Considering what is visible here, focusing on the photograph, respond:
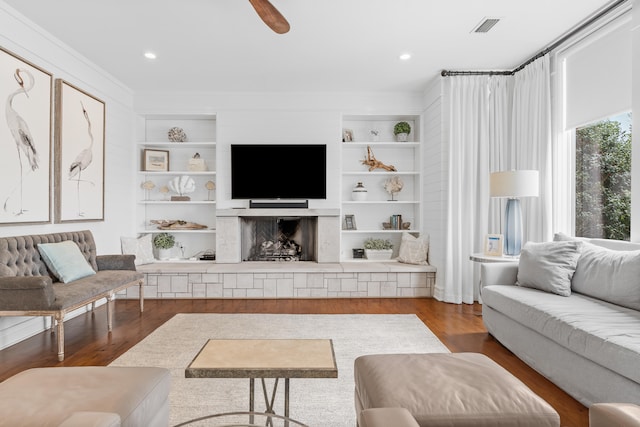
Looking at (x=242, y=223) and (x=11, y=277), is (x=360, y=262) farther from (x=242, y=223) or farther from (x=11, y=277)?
(x=11, y=277)

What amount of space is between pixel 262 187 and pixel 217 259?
1168mm

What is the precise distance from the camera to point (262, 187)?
5.44 m

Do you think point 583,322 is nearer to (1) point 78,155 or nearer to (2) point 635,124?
(2) point 635,124

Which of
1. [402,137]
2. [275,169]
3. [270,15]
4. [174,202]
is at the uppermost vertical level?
[270,15]

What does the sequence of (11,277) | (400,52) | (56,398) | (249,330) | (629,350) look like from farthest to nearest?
(400,52), (249,330), (11,277), (629,350), (56,398)

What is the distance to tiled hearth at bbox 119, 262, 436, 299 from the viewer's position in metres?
4.88

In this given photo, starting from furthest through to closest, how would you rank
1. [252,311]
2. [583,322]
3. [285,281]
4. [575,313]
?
1. [285,281]
2. [252,311]
3. [575,313]
4. [583,322]

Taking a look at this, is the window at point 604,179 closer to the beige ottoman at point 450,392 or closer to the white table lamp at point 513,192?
the white table lamp at point 513,192

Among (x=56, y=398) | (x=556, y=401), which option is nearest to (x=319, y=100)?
(x=556, y=401)

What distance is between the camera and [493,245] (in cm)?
418

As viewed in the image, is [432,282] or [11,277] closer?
[11,277]

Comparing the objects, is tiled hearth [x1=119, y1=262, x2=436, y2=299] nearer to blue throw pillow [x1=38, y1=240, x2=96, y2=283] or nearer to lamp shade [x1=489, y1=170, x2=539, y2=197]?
blue throw pillow [x1=38, y1=240, x2=96, y2=283]

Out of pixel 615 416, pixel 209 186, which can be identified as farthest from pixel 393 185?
pixel 615 416

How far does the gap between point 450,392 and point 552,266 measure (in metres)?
2.06
